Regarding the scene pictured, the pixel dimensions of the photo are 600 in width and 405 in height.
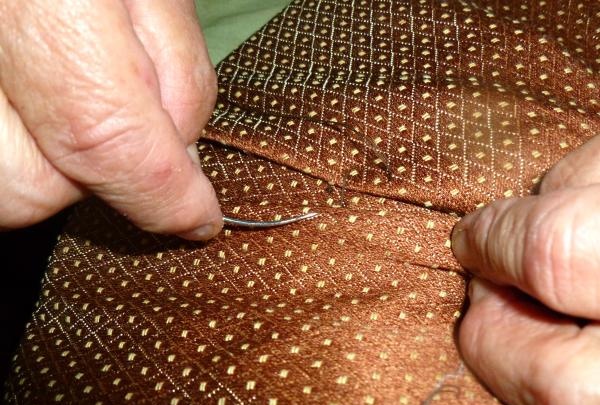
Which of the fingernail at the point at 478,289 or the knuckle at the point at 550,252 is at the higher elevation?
the knuckle at the point at 550,252

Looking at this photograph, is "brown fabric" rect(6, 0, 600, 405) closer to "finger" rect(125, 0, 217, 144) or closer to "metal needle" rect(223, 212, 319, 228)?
"metal needle" rect(223, 212, 319, 228)

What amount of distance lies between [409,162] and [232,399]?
0.39 m

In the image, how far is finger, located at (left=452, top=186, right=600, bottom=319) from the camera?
22.5 inches

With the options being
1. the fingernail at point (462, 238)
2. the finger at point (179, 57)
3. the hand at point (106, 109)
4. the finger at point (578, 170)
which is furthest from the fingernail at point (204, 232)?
the finger at point (578, 170)

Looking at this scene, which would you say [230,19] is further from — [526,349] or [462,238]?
[526,349]

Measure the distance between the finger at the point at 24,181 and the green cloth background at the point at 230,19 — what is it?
55cm

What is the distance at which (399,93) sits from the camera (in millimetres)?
958

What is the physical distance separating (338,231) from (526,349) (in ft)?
1.05

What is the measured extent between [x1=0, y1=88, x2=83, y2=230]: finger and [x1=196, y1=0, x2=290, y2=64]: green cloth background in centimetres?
55

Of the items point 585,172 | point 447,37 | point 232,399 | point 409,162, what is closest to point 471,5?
point 447,37

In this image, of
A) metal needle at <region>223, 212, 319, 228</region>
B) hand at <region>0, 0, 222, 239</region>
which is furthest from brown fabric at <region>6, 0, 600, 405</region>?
hand at <region>0, 0, 222, 239</region>

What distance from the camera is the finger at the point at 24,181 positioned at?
2.26 feet

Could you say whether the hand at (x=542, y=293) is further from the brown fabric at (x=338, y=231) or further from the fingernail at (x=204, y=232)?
the fingernail at (x=204, y=232)

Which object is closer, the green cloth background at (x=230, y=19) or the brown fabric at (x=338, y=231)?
the brown fabric at (x=338, y=231)
